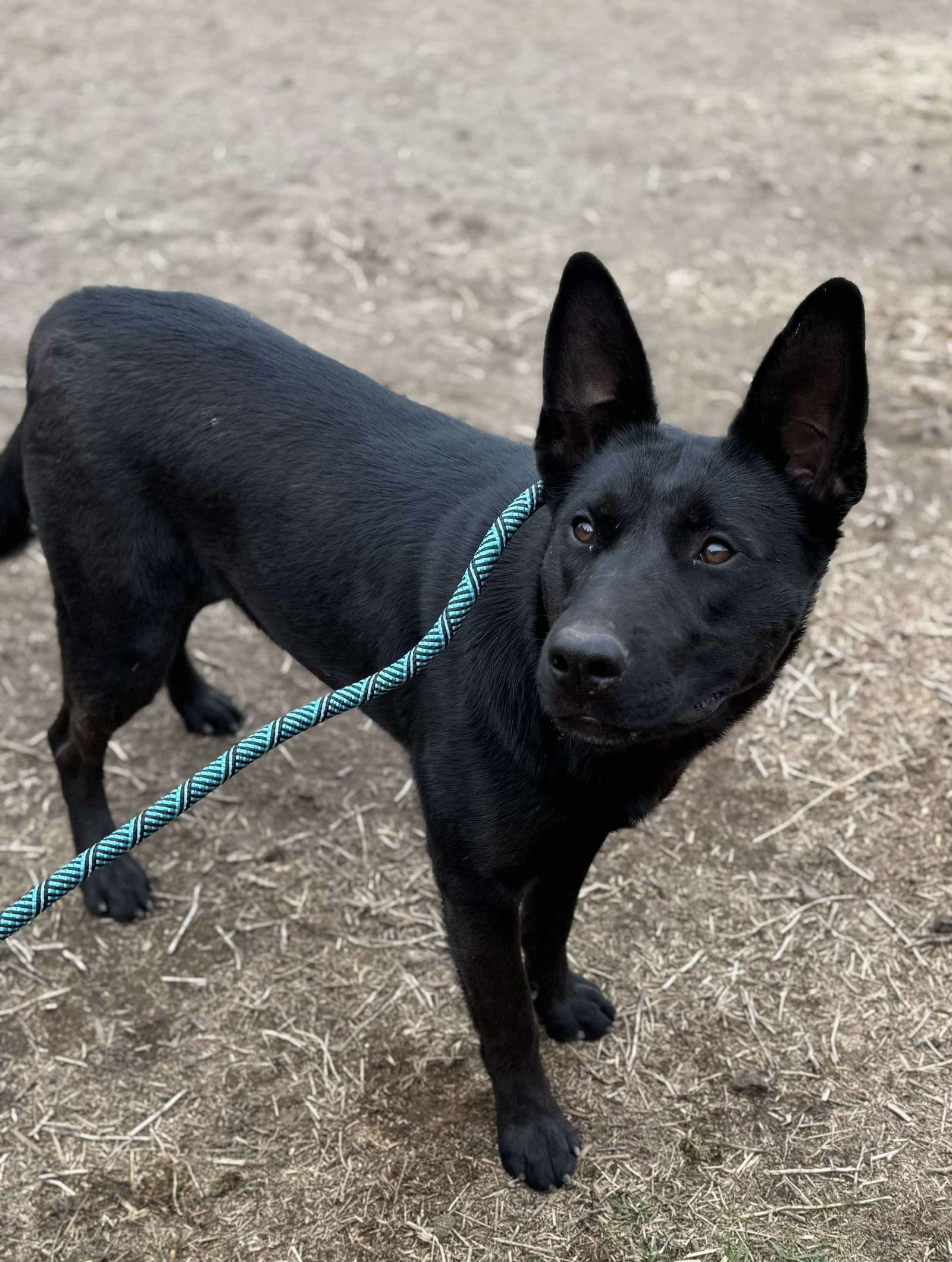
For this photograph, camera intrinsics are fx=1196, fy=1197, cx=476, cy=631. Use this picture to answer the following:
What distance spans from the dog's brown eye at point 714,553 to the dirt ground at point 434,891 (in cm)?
156

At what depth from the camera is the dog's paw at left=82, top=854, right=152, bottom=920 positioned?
11.9 ft

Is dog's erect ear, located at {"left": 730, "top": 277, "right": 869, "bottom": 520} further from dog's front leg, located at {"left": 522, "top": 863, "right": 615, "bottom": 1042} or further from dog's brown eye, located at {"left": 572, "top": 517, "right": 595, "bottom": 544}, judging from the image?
dog's front leg, located at {"left": 522, "top": 863, "right": 615, "bottom": 1042}

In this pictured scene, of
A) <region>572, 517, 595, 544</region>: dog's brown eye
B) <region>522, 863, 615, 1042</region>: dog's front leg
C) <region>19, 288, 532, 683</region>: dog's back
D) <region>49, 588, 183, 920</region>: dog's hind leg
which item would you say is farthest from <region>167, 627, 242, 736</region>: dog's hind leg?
<region>572, 517, 595, 544</region>: dog's brown eye

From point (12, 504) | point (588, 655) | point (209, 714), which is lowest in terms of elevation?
point (209, 714)

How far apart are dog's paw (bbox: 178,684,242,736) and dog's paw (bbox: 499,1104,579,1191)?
185 cm

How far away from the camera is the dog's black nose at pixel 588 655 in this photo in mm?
2082

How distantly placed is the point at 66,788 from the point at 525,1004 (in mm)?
1697

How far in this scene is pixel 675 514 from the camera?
2.29 meters

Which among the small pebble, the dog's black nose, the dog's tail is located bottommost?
the small pebble

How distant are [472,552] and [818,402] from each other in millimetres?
839

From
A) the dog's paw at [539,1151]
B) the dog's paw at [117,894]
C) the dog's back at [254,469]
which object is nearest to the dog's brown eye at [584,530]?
the dog's back at [254,469]

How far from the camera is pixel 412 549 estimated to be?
2.89 metres

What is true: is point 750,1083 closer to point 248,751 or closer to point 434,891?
point 434,891

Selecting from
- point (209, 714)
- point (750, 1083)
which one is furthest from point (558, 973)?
point (209, 714)
